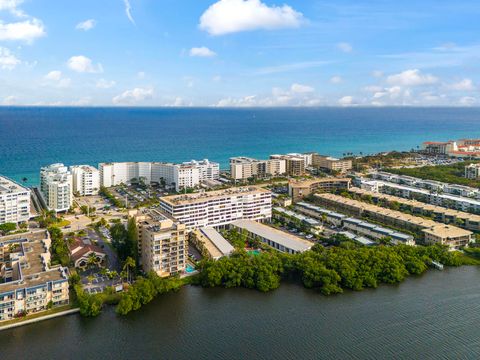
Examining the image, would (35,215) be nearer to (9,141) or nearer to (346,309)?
(346,309)

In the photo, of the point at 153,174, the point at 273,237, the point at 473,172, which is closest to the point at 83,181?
the point at 153,174

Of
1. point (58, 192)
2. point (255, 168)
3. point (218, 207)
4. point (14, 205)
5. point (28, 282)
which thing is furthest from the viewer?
point (255, 168)

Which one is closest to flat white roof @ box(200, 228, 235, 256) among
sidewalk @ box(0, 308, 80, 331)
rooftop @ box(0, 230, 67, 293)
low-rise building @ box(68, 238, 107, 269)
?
low-rise building @ box(68, 238, 107, 269)

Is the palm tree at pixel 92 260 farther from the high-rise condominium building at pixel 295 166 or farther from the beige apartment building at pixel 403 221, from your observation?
the high-rise condominium building at pixel 295 166

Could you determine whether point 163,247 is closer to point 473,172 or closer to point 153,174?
point 153,174

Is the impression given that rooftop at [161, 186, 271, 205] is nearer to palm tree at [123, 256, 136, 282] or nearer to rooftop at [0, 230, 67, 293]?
palm tree at [123, 256, 136, 282]

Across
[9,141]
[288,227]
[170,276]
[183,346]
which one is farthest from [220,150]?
[183,346]
